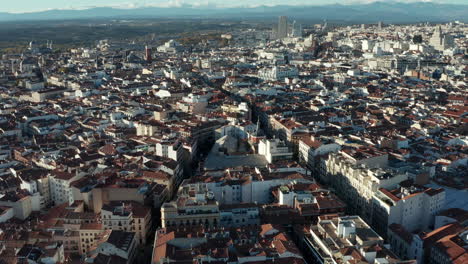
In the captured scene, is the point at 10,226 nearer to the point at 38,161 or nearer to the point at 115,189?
the point at 115,189

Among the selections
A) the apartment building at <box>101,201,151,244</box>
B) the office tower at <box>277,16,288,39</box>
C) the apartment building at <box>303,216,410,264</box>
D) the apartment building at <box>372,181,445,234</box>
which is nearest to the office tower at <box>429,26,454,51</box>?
the office tower at <box>277,16,288,39</box>

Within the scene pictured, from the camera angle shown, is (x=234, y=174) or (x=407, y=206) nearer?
(x=407, y=206)

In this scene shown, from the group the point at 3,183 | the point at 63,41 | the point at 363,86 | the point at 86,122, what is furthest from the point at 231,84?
the point at 63,41

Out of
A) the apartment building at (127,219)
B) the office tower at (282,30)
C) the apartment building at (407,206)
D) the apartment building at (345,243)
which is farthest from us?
the office tower at (282,30)

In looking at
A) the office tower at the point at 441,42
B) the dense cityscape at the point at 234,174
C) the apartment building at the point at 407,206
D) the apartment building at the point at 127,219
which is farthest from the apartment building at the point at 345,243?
the office tower at the point at 441,42

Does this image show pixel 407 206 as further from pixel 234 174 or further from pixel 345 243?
pixel 234 174

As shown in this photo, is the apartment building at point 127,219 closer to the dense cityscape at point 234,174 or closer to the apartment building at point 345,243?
the dense cityscape at point 234,174

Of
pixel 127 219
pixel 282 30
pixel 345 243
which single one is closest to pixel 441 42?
pixel 282 30

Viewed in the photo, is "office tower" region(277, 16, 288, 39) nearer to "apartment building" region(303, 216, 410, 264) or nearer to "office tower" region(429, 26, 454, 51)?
"office tower" region(429, 26, 454, 51)
